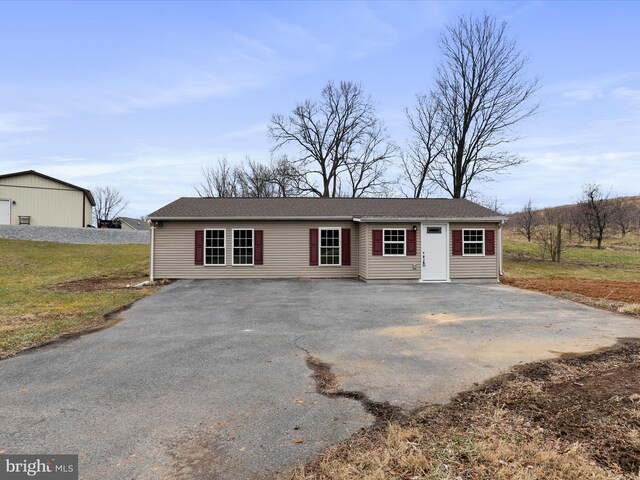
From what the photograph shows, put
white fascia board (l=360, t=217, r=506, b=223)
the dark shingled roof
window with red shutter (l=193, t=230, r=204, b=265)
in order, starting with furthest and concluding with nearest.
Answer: window with red shutter (l=193, t=230, r=204, b=265)
the dark shingled roof
white fascia board (l=360, t=217, r=506, b=223)

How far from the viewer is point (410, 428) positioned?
127 inches

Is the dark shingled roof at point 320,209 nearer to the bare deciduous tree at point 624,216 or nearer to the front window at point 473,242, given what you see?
the front window at point 473,242

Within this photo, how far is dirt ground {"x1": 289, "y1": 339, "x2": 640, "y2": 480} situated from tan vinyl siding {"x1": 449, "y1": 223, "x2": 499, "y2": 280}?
34.7 feet

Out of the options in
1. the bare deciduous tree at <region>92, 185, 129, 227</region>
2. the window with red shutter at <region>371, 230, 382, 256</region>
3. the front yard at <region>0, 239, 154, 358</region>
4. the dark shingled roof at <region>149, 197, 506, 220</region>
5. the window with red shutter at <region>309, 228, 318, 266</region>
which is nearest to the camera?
the front yard at <region>0, 239, 154, 358</region>

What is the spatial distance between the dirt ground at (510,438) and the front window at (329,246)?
11714 mm

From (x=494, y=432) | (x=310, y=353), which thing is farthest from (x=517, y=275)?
(x=494, y=432)

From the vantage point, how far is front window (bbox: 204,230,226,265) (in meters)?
15.7

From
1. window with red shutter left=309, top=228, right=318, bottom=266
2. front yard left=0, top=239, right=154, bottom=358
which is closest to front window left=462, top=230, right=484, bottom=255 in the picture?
window with red shutter left=309, top=228, right=318, bottom=266

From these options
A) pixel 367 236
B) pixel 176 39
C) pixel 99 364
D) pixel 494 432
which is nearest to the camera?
pixel 494 432

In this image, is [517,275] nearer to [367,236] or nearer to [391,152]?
[367,236]

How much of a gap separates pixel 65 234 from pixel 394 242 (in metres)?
25.7

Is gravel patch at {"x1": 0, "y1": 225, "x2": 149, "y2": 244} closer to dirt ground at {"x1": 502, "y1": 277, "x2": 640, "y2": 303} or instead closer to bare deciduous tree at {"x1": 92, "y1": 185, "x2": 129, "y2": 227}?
dirt ground at {"x1": 502, "y1": 277, "x2": 640, "y2": 303}

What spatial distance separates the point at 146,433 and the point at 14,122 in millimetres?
25741

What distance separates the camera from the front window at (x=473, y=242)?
14.9 meters
